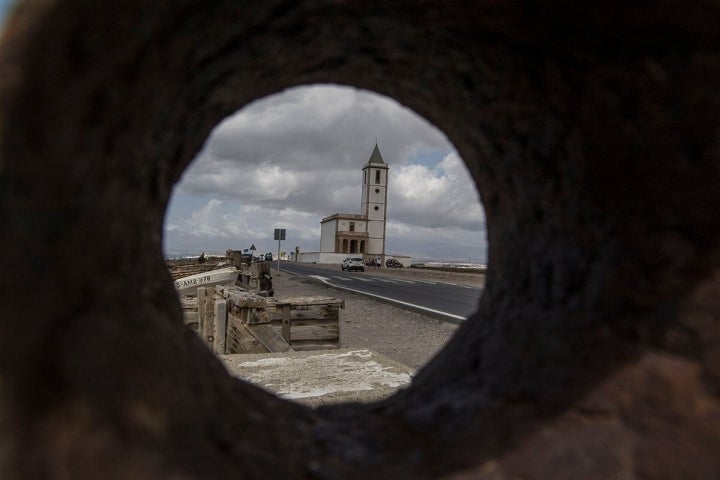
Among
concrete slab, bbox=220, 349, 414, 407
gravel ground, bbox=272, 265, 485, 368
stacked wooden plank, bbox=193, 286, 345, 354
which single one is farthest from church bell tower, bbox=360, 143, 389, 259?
concrete slab, bbox=220, 349, 414, 407

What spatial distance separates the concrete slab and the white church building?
59587 mm

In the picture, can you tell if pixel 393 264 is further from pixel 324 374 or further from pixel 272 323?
pixel 324 374

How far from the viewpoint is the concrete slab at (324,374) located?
3.65 metres

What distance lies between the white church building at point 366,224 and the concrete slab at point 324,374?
195 ft

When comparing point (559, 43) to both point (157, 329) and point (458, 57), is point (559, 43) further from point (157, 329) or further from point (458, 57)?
point (157, 329)

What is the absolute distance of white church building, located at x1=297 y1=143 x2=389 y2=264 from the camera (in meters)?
67.7

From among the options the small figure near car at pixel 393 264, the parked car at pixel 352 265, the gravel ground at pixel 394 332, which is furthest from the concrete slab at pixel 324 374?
the small figure near car at pixel 393 264

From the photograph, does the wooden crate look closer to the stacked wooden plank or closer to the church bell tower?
the stacked wooden plank

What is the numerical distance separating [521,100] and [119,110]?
3.78 ft

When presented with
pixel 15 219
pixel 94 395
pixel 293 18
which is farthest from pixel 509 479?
pixel 293 18

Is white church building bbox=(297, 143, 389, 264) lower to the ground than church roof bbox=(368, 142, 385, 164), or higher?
lower

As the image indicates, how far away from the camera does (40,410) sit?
0.77m

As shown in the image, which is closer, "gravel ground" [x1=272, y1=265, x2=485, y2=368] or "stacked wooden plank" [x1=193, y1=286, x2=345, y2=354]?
"stacked wooden plank" [x1=193, y1=286, x2=345, y2=354]

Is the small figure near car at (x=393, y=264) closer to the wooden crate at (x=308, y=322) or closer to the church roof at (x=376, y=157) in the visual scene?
the church roof at (x=376, y=157)
